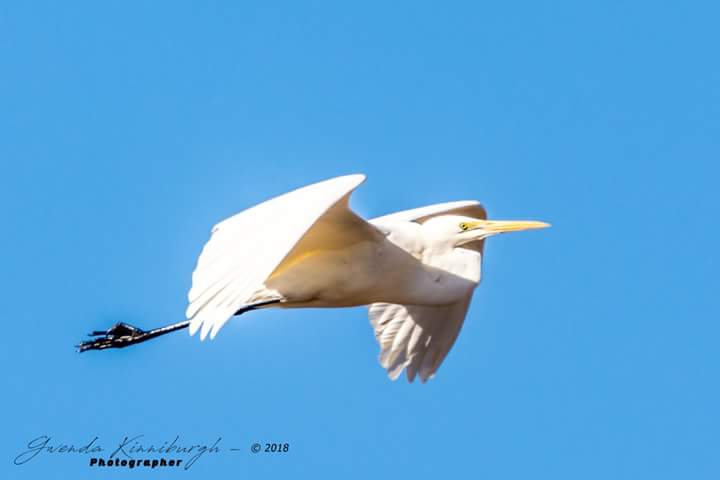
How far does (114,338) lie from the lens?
13.4 m

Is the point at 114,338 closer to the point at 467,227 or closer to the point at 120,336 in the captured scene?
the point at 120,336

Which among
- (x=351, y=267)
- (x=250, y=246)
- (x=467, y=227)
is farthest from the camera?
(x=467, y=227)

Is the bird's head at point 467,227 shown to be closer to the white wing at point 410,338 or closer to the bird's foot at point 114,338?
the white wing at point 410,338

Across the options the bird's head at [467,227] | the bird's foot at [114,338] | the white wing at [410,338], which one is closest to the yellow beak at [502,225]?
the bird's head at [467,227]

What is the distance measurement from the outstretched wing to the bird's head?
1.30 m

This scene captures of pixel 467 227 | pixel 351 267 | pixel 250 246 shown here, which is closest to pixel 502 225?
pixel 467 227

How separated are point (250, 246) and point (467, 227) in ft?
8.79

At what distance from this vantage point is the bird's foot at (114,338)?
13.3m

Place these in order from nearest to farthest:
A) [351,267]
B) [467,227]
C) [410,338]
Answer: [351,267] → [467,227] → [410,338]

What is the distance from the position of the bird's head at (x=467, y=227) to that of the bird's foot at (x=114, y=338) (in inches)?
98.9

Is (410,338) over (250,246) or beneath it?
beneath

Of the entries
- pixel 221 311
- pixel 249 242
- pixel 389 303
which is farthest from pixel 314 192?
pixel 389 303

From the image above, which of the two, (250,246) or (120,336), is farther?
(120,336)

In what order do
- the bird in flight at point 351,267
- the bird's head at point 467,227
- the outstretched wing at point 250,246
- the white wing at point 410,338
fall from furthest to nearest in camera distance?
the white wing at point 410,338 < the bird's head at point 467,227 < the bird in flight at point 351,267 < the outstretched wing at point 250,246
